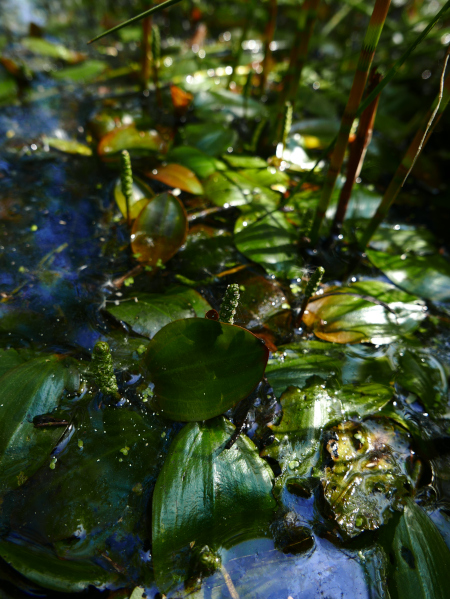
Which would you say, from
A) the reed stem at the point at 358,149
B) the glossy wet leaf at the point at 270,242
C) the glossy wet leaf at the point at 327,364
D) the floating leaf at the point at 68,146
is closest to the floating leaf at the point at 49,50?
the floating leaf at the point at 68,146

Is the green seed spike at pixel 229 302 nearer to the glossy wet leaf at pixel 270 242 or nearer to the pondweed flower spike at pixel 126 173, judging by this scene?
the glossy wet leaf at pixel 270 242

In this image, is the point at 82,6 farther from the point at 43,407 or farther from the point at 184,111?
the point at 43,407

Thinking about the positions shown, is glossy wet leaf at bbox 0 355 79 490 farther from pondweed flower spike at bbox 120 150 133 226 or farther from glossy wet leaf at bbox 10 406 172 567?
pondweed flower spike at bbox 120 150 133 226

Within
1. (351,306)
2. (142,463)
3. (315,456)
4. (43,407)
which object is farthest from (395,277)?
(43,407)

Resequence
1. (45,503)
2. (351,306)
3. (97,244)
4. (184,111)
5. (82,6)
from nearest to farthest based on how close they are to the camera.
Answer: (45,503) → (351,306) → (97,244) → (184,111) → (82,6)

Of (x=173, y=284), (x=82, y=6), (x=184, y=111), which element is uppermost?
(x=82, y=6)
